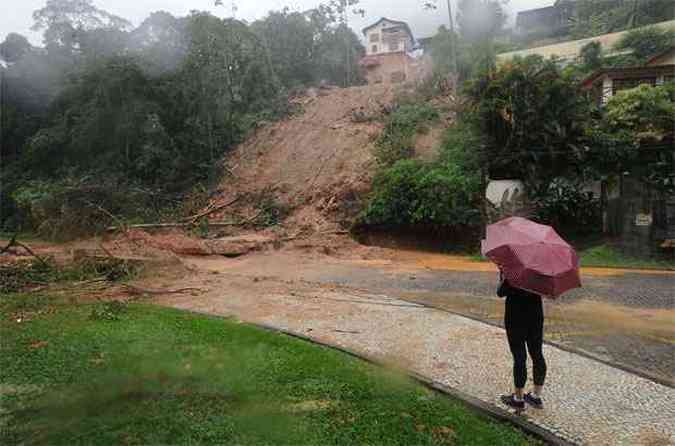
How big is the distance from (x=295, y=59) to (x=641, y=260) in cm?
2620

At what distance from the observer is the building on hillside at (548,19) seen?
46.5 meters

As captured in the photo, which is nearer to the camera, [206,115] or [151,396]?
[151,396]

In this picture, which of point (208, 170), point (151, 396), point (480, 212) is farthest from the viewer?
point (208, 170)

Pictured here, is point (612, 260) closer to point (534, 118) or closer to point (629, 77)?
point (534, 118)

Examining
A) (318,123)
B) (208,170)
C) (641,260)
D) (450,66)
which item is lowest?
(641,260)

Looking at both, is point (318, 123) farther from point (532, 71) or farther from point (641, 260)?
point (641, 260)

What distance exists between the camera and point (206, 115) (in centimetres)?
2558

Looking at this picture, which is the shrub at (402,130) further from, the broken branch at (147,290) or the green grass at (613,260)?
Answer: the broken branch at (147,290)

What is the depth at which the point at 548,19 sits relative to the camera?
49.4 meters

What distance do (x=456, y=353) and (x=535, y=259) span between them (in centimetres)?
262

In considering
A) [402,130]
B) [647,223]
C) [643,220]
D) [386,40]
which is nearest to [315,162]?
[402,130]

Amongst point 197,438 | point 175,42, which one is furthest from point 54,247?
point 197,438

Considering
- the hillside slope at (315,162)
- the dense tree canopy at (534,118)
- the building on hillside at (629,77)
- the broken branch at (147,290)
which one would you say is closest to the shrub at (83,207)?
the hillside slope at (315,162)

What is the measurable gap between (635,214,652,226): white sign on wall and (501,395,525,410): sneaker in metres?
10.9
